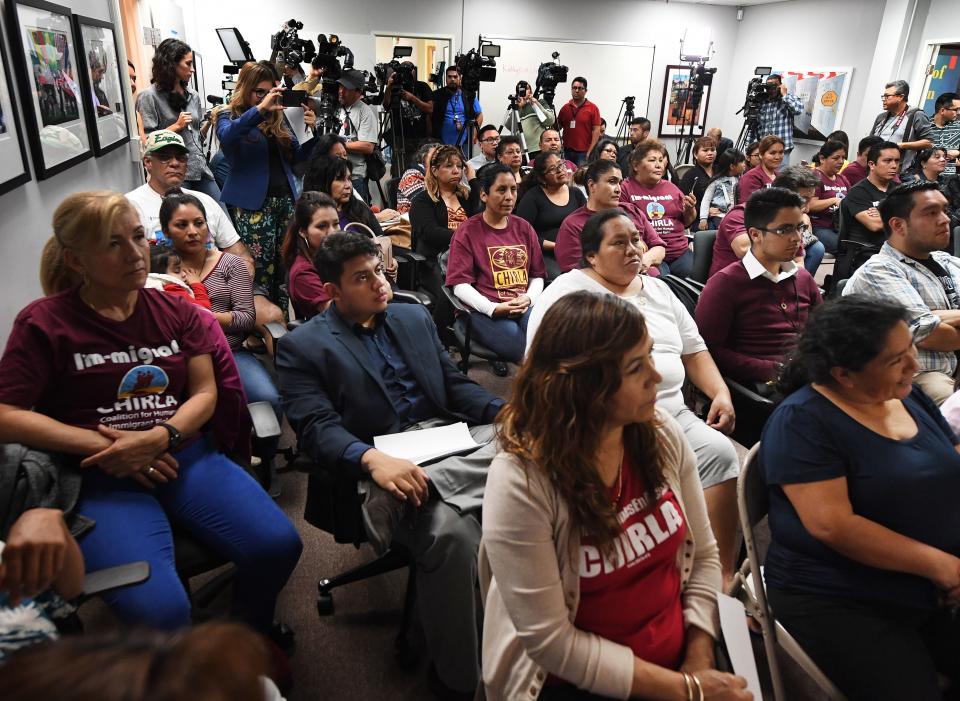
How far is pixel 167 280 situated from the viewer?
7.07 ft

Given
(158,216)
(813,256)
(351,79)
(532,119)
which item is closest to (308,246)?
(158,216)

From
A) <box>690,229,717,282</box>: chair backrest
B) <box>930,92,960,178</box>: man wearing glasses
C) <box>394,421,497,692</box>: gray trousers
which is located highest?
<box>930,92,960,178</box>: man wearing glasses

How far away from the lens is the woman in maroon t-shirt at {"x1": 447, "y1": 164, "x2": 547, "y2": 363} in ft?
9.86

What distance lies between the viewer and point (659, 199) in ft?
13.1

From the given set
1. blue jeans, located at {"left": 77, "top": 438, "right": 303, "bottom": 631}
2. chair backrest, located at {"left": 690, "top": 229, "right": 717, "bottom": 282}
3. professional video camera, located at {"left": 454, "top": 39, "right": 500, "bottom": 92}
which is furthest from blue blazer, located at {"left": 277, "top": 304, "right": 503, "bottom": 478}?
professional video camera, located at {"left": 454, "top": 39, "right": 500, "bottom": 92}

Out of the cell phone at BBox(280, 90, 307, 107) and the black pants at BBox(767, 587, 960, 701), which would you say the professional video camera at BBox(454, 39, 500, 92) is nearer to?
the cell phone at BBox(280, 90, 307, 107)

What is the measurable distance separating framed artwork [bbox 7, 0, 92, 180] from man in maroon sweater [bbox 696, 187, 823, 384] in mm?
2734

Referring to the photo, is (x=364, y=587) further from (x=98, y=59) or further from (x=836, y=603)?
(x=98, y=59)

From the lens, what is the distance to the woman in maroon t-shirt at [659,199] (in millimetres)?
3925

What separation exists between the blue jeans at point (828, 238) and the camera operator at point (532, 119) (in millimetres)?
3339

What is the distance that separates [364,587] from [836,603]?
4.60 feet

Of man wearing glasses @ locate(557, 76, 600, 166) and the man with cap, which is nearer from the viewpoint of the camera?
the man with cap

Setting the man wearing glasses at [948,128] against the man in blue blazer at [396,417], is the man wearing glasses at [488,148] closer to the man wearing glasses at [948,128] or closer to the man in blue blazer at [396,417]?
the man in blue blazer at [396,417]

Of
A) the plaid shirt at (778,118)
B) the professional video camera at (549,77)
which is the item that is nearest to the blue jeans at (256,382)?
the professional video camera at (549,77)
